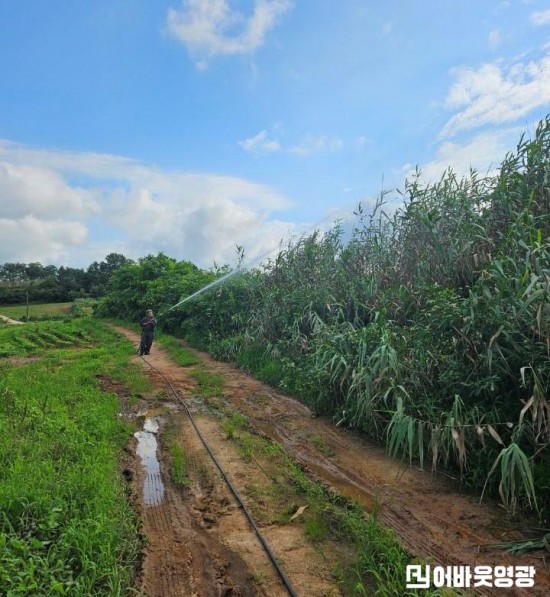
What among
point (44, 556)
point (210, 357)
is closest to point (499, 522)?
point (44, 556)

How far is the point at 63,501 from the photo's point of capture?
10.7ft

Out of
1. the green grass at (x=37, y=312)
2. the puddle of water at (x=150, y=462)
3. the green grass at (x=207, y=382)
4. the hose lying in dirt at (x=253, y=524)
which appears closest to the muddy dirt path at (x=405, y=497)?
the hose lying in dirt at (x=253, y=524)

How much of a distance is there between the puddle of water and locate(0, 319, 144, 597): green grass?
0.23 meters

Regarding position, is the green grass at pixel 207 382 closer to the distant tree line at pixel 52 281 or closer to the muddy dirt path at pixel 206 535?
the muddy dirt path at pixel 206 535

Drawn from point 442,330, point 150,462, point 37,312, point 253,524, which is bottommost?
point 37,312

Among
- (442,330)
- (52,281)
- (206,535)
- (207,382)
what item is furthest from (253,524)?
(52,281)

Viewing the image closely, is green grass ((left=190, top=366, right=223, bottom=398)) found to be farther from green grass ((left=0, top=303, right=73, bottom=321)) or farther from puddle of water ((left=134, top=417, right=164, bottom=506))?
green grass ((left=0, top=303, right=73, bottom=321))

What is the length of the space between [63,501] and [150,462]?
1515 mm

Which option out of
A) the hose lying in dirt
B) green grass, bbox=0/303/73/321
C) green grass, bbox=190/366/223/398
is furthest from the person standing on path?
green grass, bbox=0/303/73/321

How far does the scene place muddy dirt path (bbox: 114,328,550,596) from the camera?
9.62ft

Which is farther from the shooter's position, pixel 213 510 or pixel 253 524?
pixel 213 510

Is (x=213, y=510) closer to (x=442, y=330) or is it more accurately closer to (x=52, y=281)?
(x=442, y=330)

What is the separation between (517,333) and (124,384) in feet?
22.3

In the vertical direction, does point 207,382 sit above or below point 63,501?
above
